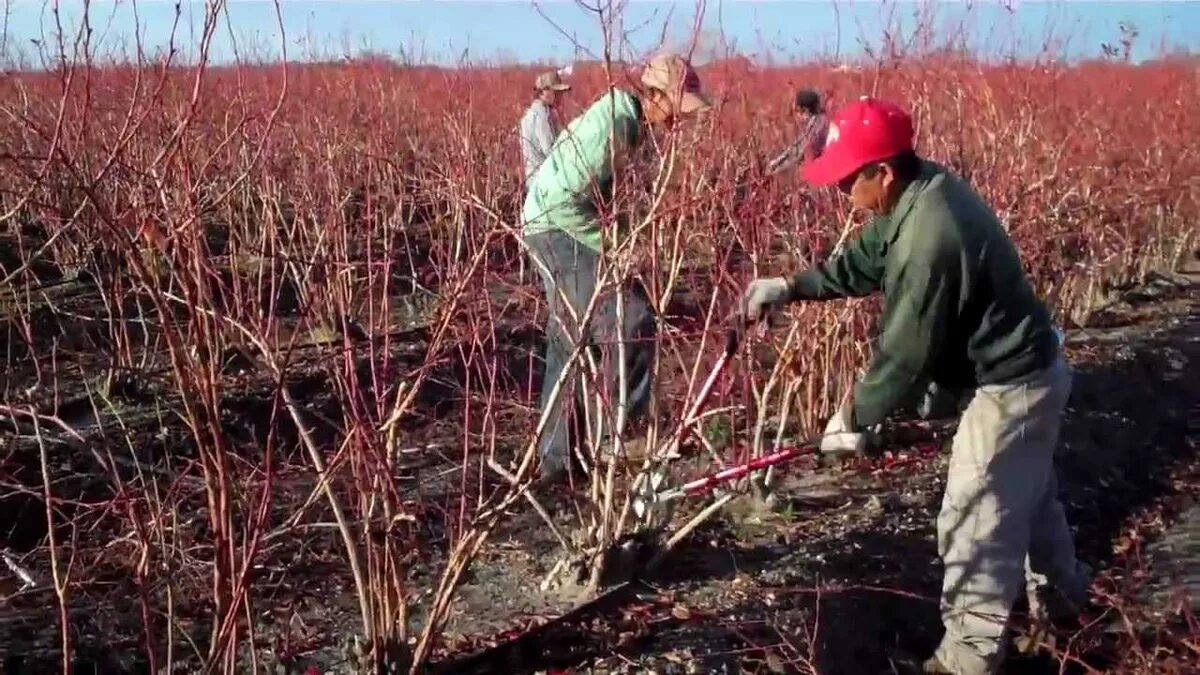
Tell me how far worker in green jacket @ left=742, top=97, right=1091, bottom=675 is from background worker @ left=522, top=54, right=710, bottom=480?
0.64 meters

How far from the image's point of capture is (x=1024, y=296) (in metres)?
2.85

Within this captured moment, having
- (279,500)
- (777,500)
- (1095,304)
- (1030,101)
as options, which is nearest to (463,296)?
(777,500)

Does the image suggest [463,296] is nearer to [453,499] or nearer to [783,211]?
[453,499]

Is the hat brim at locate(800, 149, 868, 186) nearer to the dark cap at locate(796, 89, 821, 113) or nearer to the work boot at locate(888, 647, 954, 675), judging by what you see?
the work boot at locate(888, 647, 954, 675)

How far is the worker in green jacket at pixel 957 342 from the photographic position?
107 inches

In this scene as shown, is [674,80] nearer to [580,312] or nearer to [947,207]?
[580,312]

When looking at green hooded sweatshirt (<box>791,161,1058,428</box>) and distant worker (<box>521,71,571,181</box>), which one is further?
distant worker (<box>521,71,571,181</box>)

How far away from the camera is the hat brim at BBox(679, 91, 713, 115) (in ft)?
11.1

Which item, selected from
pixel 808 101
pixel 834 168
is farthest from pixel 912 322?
pixel 808 101

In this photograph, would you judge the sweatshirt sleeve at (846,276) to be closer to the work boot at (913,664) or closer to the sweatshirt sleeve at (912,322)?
the sweatshirt sleeve at (912,322)

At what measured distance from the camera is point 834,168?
279 centimetres

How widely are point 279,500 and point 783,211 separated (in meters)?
2.15

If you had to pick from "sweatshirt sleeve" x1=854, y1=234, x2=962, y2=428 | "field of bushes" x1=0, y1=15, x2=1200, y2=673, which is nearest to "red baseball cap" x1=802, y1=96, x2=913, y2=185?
"sweatshirt sleeve" x1=854, y1=234, x2=962, y2=428

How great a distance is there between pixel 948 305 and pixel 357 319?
15.1ft
